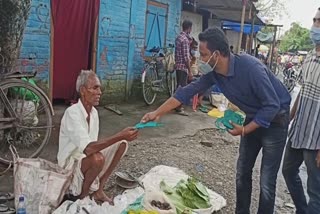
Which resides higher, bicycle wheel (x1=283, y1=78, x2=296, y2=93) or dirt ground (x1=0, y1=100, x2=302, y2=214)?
bicycle wheel (x1=283, y1=78, x2=296, y2=93)

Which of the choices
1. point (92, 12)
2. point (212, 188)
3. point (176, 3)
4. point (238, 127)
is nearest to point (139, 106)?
point (92, 12)

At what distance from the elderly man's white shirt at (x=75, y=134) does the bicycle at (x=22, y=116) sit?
3.41ft

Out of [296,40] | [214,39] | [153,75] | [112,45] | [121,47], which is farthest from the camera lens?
[296,40]

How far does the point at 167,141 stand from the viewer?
5871 millimetres

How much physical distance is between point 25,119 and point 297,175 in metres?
2.90

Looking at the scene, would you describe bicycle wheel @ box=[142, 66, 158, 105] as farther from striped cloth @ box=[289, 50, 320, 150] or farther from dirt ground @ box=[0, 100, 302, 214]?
striped cloth @ box=[289, 50, 320, 150]

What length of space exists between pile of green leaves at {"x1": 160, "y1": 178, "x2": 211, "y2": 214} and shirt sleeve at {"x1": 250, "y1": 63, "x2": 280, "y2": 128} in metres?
1.00

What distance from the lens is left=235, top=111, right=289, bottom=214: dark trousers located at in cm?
302

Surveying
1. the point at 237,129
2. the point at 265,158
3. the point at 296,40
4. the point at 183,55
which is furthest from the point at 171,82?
the point at 296,40

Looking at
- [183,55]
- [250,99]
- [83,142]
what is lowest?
[83,142]

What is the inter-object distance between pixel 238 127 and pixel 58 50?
15.6 ft

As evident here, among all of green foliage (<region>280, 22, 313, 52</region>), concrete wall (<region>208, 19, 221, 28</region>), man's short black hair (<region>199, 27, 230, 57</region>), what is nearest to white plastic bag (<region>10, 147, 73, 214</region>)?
man's short black hair (<region>199, 27, 230, 57</region>)

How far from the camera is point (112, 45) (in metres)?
7.78

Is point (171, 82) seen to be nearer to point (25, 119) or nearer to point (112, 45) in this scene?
point (112, 45)
